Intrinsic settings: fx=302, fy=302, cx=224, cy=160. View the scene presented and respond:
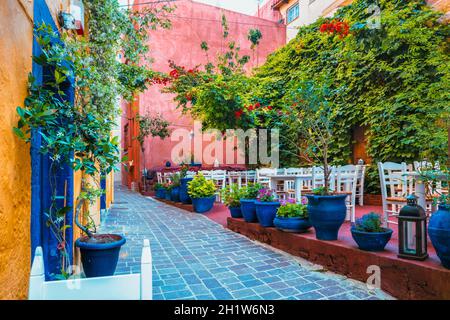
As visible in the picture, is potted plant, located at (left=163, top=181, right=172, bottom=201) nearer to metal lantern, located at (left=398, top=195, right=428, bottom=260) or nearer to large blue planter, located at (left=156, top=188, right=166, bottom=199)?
large blue planter, located at (left=156, top=188, right=166, bottom=199)

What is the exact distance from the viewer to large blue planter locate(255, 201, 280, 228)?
14.6ft

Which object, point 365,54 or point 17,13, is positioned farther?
point 365,54

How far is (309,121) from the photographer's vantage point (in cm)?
398

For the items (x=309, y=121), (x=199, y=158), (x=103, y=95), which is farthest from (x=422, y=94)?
(x=199, y=158)

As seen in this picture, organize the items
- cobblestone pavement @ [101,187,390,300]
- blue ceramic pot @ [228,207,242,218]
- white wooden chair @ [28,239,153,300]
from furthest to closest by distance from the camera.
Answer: blue ceramic pot @ [228,207,242,218] < cobblestone pavement @ [101,187,390,300] < white wooden chair @ [28,239,153,300]

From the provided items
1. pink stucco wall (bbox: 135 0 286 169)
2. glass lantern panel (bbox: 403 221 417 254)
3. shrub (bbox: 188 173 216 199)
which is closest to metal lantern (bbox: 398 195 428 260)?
glass lantern panel (bbox: 403 221 417 254)

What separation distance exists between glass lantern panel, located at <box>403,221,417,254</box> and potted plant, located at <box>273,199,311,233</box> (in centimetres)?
131

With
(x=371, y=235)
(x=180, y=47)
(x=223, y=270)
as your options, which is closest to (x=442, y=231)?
(x=371, y=235)

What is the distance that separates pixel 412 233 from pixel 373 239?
35 centimetres

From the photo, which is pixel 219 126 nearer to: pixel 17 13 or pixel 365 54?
pixel 365 54

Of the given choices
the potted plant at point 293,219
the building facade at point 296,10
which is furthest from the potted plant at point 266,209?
→ the building facade at point 296,10
